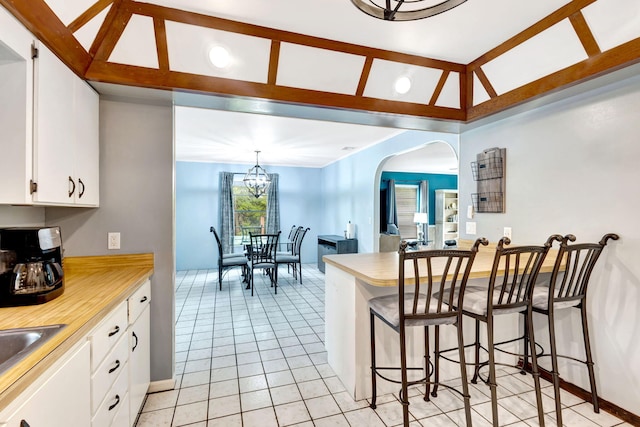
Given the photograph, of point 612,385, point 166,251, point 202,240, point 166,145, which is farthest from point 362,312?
point 202,240

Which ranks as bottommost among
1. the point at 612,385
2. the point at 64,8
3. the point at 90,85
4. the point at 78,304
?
the point at 612,385

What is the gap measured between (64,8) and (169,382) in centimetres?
228

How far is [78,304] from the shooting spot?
1286 millimetres

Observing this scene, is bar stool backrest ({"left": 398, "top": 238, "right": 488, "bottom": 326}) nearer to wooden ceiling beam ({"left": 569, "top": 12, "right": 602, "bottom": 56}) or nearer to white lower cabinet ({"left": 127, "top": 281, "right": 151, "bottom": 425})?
wooden ceiling beam ({"left": 569, "top": 12, "right": 602, "bottom": 56})

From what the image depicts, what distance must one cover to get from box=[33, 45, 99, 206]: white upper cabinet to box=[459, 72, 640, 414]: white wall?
3.09 metres

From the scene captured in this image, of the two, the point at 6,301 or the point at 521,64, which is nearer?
the point at 6,301

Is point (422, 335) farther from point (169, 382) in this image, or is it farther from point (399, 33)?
point (399, 33)

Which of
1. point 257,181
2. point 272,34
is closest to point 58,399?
point 272,34

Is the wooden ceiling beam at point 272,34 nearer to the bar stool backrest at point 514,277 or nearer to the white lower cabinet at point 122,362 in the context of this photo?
the bar stool backrest at point 514,277

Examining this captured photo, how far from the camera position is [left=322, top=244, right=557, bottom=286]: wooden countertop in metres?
1.67

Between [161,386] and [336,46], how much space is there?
2.69m

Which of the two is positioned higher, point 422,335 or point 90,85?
point 90,85

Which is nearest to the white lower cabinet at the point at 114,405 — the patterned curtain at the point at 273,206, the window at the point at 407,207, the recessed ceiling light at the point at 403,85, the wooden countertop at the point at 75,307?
the wooden countertop at the point at 75,307

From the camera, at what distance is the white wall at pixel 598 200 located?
1.82 meters
